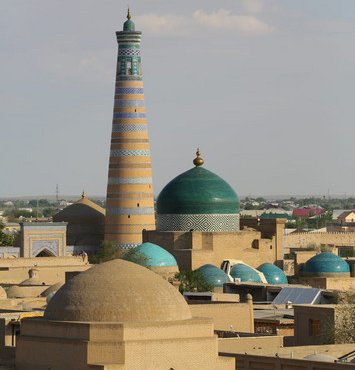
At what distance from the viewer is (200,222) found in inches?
2016

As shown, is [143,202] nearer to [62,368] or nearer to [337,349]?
[337,349]

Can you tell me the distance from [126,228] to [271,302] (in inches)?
665

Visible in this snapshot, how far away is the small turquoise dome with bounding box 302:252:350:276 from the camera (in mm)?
48500

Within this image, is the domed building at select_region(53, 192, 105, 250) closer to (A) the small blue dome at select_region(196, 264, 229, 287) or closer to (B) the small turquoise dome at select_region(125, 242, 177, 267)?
(B) the small turquoise dome at select_region(125, 242, 177, 267)

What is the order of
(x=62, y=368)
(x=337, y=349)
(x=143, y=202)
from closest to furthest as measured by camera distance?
(x=62, y=368) < (x=337, y=349) < (x=143, y=202)

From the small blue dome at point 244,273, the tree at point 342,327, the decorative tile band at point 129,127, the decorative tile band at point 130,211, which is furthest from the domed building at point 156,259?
the tree at point 342,327

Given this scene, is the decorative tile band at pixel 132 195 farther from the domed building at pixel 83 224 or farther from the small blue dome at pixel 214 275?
the small blue dome at pixel 214 275

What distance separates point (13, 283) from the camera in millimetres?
Answer: 48156

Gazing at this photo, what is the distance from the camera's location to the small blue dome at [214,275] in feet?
148

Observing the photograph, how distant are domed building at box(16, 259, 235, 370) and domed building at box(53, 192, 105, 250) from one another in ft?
121

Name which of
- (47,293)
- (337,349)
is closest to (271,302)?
(47,293)

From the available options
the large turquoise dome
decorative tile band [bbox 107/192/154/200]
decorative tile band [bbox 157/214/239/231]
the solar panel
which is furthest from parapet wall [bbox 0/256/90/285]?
the solar panel

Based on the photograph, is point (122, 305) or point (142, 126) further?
point (142, 126)

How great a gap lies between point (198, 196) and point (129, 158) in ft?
18.6
